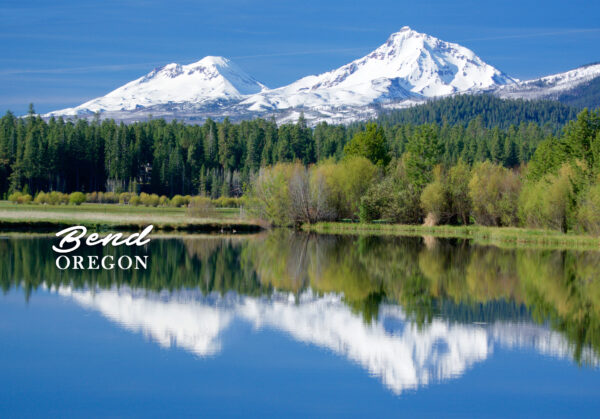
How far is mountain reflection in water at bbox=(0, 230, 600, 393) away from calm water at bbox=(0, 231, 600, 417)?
0.27 feet

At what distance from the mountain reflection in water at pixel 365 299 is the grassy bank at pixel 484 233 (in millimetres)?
9183

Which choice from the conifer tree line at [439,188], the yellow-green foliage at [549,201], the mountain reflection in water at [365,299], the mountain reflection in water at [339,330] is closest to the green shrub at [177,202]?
the conifer tree line at [439,188]

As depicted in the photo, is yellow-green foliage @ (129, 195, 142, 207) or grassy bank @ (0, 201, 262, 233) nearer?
grassy bank @ (0, 201, 262, 233)

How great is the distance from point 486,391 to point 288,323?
276 inches

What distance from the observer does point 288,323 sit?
784 inches

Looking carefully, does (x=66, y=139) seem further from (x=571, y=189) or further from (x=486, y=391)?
(x=486, y=391)

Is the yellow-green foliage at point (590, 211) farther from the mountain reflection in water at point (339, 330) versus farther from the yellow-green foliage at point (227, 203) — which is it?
the yellow-green foliage at point (227, 203)

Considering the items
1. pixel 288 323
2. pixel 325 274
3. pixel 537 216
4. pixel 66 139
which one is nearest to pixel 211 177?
pixel 66 139

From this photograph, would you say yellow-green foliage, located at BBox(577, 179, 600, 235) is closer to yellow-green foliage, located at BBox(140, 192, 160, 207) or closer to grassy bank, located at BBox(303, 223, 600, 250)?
grassy bank, located at BBox(303, 223, 600, 250)

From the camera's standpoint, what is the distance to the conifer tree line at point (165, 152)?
10312cm

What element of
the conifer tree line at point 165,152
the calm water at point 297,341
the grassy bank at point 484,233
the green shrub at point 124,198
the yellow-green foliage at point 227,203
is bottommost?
the grassy bank at point 484,233

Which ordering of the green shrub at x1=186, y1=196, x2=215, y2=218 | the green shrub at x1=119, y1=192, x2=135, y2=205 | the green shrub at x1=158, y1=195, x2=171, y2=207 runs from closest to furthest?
the green shrub at x1=186, y1=196, x2=215, y2=218
the green shrub at x1=119, y1=192, x2=135, y2=205
the green shrub at x1=158, y1=195, x2=171, y2=207

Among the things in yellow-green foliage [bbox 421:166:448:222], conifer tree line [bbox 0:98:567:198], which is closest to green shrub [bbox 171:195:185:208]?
conifer tree line [bbox 0:98:567:198]

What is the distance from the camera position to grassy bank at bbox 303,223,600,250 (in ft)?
160
